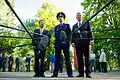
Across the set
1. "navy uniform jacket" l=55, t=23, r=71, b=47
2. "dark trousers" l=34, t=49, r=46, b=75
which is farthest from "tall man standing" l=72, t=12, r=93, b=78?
"dark trousers" l=34, t=49, r=46, b=75

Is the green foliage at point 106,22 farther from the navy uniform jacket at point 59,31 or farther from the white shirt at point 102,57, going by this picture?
the navy uniform jacket at point 59,31

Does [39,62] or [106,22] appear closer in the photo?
[39,62]

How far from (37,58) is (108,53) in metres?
21.0

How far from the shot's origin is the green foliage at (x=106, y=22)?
1080 inches

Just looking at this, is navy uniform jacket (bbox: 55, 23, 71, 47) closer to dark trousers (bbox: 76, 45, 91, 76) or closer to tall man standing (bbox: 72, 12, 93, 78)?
tall man standing (bbox: 72, 12, 93, 78)

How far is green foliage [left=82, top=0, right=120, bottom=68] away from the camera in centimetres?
2743

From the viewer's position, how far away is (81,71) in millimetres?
7102

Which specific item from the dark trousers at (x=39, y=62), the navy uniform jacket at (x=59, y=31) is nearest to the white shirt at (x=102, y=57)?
the dark trousers at (x=39, y=62)

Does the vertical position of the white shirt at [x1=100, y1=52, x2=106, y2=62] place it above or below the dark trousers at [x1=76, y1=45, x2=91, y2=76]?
above

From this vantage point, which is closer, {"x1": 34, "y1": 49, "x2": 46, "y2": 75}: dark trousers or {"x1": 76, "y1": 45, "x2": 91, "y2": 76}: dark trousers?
{"x1": 76, "y1": 45, "x2": 91, "y2": 76}: dark trousers

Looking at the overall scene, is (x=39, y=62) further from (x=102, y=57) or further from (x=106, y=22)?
(x=106, y=22)

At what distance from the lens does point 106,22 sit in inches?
1235

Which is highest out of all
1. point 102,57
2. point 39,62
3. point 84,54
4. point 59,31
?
point 59,31

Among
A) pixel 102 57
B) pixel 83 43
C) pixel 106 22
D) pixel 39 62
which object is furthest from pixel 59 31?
pixel 106 22
